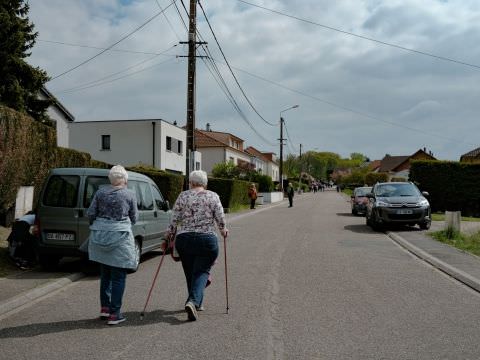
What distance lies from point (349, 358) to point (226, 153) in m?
59.4

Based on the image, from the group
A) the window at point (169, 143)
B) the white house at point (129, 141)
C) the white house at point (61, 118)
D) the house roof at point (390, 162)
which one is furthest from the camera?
the house roof at point (390, 162)

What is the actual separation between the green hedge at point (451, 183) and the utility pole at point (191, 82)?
46.4 feet

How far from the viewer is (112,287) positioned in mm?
6160

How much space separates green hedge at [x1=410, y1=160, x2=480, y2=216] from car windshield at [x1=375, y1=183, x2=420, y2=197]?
30.4ft

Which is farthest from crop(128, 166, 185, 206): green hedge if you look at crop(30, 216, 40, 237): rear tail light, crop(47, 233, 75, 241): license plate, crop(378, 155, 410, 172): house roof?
crop(378, 155, 410, 172): house roof

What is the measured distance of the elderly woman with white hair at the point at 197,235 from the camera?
20.7 ft

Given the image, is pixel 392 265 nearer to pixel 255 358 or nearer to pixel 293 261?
pixel 293 261

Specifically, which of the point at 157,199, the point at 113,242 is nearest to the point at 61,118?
the point at 157,199

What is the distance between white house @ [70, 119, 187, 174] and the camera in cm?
4244

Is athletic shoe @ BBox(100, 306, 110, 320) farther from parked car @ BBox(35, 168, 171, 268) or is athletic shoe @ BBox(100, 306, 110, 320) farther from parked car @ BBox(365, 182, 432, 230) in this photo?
parked car @ BBox(365, 182, 432, 230)

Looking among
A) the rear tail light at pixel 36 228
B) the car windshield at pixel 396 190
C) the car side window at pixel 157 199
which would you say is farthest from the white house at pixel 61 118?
the rear tail light at pixel 36 228

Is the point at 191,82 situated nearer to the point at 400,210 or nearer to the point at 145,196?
the point at 400,210

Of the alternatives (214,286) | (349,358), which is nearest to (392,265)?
(214,286)

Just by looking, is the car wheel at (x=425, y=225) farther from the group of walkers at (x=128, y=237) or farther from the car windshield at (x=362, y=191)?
the group of walkers at (x=128, y=237)
